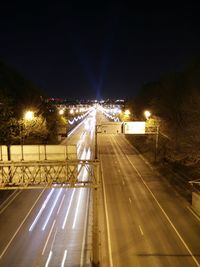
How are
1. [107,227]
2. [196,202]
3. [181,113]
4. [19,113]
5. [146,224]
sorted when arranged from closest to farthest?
[107,227], [146,224], [196,202], [181,113], [19,113]

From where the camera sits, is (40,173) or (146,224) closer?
(40,173)

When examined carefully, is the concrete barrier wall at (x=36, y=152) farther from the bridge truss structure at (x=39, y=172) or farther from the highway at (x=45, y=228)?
the highway at (x=45, y=228)

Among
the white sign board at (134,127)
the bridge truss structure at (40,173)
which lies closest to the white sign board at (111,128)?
the white sign board at (134,127)

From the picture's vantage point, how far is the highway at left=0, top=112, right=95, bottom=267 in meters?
20.3

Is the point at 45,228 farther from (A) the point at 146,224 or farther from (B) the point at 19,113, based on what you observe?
(B) the point at 19,113

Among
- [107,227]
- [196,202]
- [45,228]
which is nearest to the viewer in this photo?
[107,227]

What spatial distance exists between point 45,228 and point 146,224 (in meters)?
8.20

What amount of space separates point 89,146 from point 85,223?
4024 cm

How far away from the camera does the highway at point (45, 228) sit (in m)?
20.3

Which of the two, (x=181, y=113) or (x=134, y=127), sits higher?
(x=181, y=113)

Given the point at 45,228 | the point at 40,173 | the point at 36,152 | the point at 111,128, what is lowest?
the point at 45,228

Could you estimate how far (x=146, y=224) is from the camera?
25.0 m

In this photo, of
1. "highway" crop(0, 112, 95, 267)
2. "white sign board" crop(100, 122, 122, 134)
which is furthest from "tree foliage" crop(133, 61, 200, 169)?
"highway" crop(0, 112, 95, 267)

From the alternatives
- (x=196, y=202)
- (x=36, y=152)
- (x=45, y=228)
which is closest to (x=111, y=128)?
(x=196, y=202)
